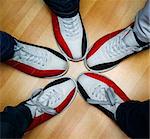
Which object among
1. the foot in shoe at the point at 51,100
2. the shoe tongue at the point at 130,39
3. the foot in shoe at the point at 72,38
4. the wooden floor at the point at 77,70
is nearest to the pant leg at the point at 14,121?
the foot in shoe at the point at 51,100

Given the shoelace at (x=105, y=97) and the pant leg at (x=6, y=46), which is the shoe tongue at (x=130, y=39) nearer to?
the shoelace at (x=105, y=97)

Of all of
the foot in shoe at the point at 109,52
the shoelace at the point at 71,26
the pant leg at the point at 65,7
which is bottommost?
the foot in shoe at the point at 109,52

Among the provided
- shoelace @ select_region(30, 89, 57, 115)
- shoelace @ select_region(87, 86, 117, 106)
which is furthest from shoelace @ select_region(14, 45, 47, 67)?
shoelace @ select_region(87, 86, 117, 106)

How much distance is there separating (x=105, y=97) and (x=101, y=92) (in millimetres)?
25

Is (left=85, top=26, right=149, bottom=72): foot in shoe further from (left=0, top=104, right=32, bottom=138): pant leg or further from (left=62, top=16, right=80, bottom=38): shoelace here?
(left=0, top=104, right=32, bottom=138): pant leg

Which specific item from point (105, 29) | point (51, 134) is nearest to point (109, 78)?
point (105, 29)

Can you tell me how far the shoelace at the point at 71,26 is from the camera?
1.05 metres

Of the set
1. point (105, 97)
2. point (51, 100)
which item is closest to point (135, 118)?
point (105, 97)

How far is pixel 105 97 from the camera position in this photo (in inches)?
41.9

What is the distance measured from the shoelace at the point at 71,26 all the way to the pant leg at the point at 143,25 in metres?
0.21

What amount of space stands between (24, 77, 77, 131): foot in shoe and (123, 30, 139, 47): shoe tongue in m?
0.24

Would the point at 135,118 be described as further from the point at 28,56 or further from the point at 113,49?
the point at 28,56

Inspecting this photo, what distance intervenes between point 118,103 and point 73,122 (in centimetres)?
19

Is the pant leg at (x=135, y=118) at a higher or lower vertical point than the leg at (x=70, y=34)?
lower
